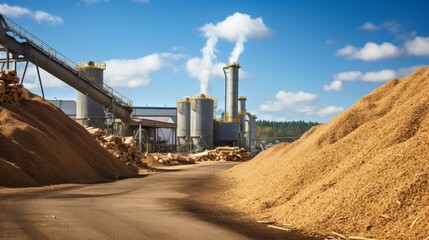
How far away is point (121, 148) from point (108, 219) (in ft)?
79.3

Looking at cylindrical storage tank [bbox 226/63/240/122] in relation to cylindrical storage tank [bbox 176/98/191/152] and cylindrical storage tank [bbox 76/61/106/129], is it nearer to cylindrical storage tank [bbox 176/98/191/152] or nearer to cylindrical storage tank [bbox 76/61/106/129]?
cylindrical storage tank [bbox 176/98/191/152]

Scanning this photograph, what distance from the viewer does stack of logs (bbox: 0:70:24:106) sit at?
23.8 meters

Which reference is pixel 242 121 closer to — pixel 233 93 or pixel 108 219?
pixel 233 93

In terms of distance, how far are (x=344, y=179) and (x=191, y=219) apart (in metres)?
4.19

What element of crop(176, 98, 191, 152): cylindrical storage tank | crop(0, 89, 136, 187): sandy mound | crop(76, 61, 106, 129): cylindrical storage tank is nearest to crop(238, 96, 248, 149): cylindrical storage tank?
crop(176, 98, 191, 152): cylindrical storage tank

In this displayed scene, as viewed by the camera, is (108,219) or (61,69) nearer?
(108,219)

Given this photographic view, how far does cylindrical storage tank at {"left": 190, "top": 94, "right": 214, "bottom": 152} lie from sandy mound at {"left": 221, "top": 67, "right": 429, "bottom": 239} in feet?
145

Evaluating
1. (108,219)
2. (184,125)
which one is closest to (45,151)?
(108,219)

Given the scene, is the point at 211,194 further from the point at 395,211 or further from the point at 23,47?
the point at 23,47

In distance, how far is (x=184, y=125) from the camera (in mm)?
65188

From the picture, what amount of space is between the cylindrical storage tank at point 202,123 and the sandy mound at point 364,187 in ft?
145

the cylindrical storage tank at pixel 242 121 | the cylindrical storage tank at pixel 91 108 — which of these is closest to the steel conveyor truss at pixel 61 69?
the cylindrical storage tank at pixel 91 108

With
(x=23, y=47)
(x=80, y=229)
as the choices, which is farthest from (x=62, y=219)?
(x=23, y=47)

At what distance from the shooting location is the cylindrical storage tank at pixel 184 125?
2549 inches
